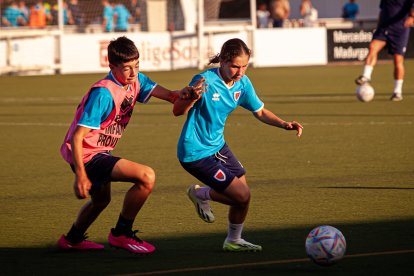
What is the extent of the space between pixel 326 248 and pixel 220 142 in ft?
4.36

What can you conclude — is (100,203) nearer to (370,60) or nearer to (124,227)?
(124,227)

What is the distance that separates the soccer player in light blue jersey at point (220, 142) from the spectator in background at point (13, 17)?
24919 millimetres

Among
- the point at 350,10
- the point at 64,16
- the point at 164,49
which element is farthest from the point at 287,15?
the point at 64,16

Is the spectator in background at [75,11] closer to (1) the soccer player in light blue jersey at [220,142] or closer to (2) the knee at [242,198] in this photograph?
(1) the soccer player in light blue jersey at [220,142]

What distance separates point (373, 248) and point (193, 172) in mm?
1369

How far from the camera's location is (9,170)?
11.6m

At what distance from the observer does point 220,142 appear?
7.42 meters

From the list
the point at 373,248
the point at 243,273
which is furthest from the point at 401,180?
the point at 243,273

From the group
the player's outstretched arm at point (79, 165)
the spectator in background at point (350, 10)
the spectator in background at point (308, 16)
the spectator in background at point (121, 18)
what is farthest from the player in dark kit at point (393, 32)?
the spectator in background at point (350, 10)

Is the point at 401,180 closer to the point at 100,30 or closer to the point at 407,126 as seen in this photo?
the point at 407,126

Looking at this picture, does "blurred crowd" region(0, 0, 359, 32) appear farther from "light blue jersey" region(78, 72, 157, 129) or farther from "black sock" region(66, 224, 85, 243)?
"light blue jersey" region(78, 72, 157, 129)

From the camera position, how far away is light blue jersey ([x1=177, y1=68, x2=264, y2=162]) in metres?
7.29

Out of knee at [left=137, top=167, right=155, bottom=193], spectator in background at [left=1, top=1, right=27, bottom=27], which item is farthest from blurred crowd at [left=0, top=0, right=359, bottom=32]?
knee at [left=137, top=167, right=155, bottom=193]

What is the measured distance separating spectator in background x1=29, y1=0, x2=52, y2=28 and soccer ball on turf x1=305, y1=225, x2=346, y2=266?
25493 millimetres
